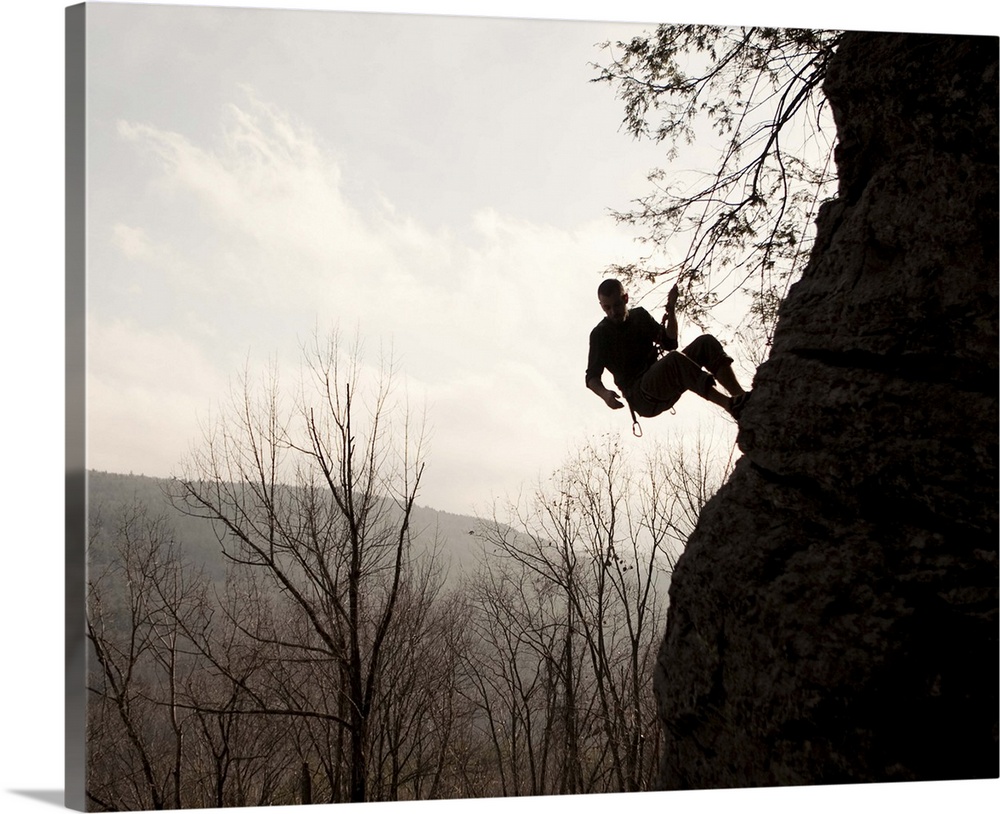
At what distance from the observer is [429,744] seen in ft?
18.3

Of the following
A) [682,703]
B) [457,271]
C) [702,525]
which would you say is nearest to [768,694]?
[682,703]

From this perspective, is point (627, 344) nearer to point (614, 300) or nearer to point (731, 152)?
point (614, 300)

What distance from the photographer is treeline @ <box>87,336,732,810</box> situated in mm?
4293

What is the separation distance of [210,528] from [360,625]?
92 cm

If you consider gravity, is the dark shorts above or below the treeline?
above

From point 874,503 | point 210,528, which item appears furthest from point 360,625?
point 874,503

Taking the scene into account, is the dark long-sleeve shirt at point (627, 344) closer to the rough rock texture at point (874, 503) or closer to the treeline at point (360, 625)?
the treeline at point (360, 625)

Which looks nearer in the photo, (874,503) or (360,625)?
(874,503)

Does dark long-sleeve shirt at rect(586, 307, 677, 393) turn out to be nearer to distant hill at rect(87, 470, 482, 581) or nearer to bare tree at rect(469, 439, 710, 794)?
bare tree at rect(469, 439, 710, 794)

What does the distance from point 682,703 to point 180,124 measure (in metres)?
3.00

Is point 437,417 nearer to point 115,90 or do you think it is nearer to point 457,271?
point 457,271

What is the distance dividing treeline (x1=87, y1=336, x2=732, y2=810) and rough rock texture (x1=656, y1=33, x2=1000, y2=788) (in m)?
1.13

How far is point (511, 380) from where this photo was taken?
435cm
